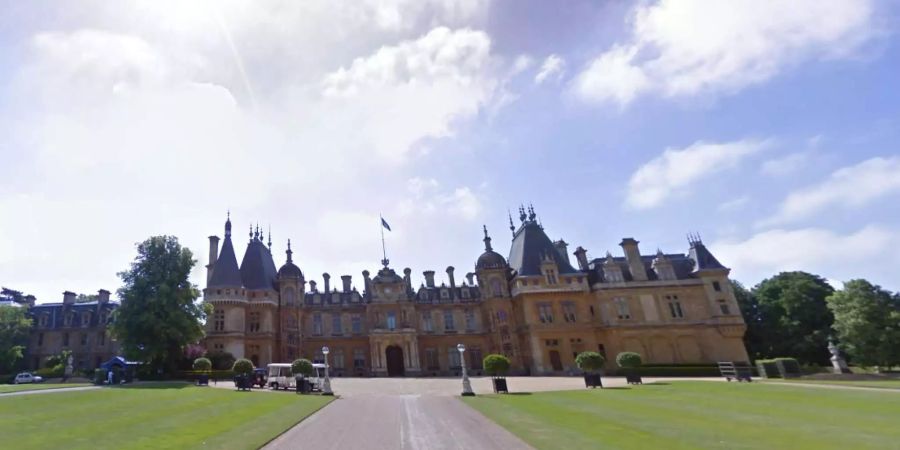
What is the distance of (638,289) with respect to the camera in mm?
52188

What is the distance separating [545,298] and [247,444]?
43702mm

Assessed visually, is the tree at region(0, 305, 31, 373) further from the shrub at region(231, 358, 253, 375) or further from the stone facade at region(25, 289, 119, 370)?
the shrub at region(231, 358, 253, 375)

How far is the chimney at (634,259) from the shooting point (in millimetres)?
53344

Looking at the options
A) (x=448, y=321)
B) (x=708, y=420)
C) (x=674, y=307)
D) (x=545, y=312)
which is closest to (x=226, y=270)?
(x=448, y=321)

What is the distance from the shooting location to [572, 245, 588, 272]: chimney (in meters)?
57.1

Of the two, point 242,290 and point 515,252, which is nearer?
point 242,290

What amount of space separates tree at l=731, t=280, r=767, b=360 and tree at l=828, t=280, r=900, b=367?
12.9 metres

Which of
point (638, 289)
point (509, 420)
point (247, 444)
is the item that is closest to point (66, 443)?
point (247, 444)

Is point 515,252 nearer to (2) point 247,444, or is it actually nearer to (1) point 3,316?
(2) point 247,444

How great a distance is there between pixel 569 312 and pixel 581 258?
942 cm

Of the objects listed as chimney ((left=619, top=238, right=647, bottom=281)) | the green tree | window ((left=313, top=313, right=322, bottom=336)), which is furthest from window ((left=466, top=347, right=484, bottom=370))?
the green tree

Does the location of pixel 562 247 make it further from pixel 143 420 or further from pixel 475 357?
pixel 143 420

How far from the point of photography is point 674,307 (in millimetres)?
51625

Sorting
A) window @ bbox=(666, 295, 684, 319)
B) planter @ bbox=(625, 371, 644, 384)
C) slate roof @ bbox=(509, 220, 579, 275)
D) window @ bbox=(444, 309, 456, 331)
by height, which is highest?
slate roof @ bbox=(509, 220, 579, 275)
